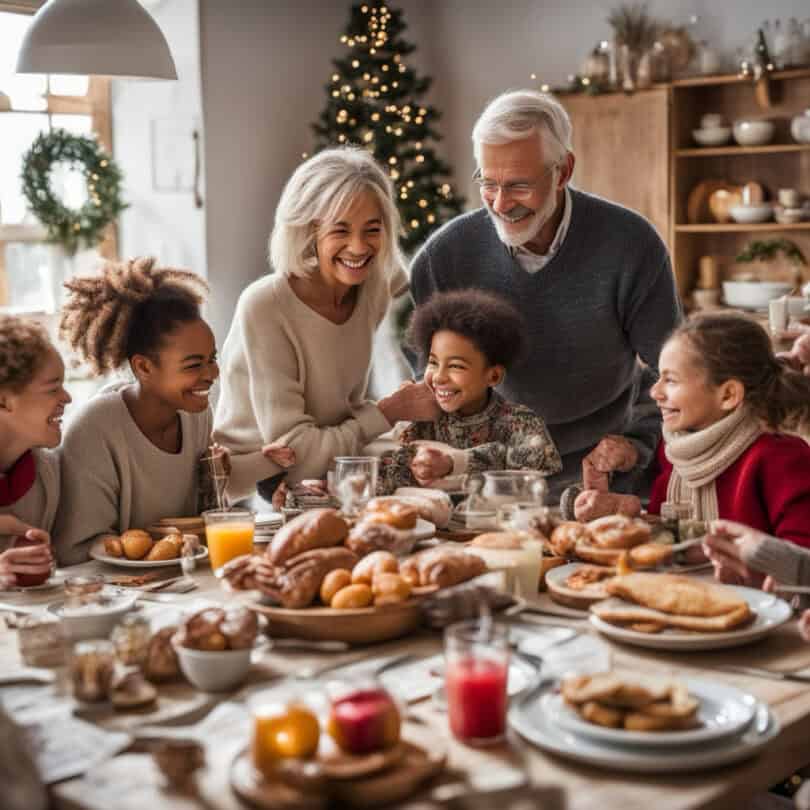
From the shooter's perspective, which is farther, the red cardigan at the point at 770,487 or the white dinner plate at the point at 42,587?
the red cardigan at the point at 770,487

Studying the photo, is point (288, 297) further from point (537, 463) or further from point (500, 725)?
point (500, 725)

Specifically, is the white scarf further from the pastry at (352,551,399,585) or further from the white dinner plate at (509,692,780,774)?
the white dinner plate at (509,692,780,774)

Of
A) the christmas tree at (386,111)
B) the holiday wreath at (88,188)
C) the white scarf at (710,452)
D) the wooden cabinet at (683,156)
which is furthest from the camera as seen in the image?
the christmas tree at (386,111)

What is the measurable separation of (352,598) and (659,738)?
1.77ft

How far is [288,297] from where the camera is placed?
121 inches

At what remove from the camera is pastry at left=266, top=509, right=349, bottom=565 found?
1.92 meters

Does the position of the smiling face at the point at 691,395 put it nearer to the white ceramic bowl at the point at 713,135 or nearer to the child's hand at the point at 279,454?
the child's hand at the point at 279,454

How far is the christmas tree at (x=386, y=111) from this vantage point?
20.8 feet

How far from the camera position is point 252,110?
6.43 metres

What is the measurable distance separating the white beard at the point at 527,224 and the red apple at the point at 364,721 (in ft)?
6.04

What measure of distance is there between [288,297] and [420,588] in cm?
136

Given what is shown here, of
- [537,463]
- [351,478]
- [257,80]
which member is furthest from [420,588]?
[257,80]

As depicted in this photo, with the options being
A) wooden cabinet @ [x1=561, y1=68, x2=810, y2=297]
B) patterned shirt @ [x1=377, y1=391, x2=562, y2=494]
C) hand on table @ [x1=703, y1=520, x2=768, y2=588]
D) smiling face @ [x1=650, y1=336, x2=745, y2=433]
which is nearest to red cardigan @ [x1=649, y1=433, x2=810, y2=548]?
smiling face @ [x1=650, y1=336, x2=745, y2=433]

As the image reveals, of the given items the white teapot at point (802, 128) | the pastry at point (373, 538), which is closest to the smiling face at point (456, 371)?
the pastry at point (373, 538)
